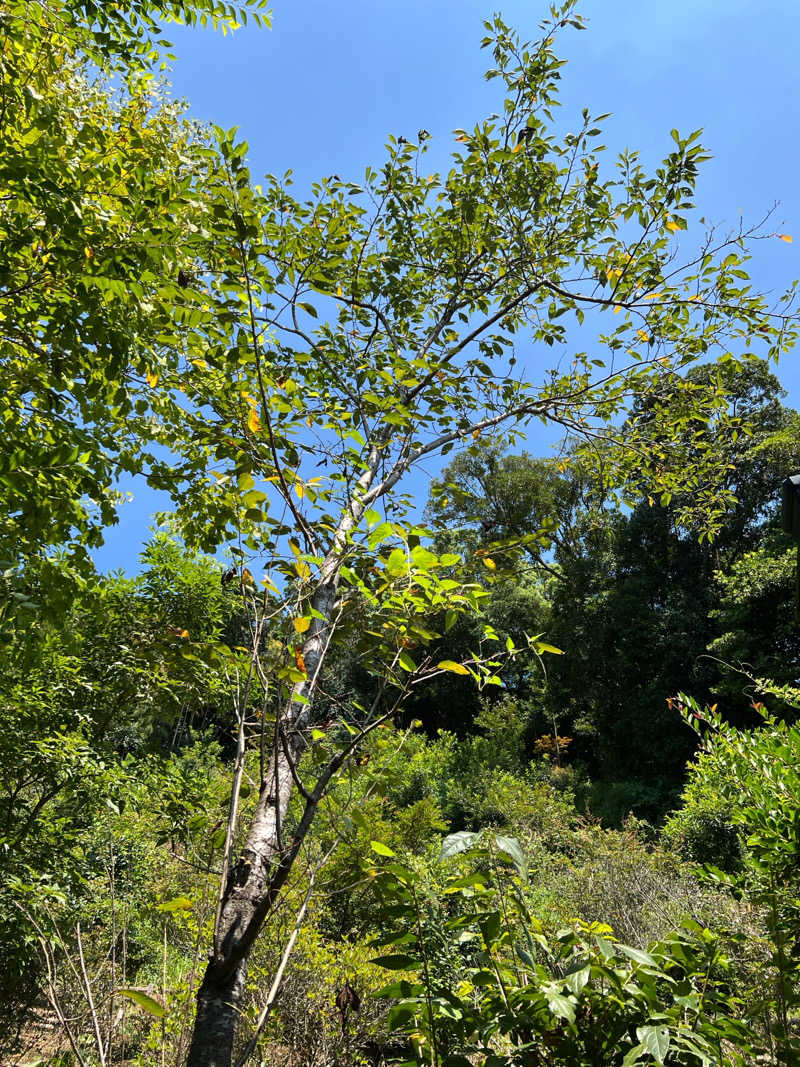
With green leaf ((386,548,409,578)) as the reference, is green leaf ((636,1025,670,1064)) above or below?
below

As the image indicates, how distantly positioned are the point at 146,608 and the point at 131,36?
4366 mm

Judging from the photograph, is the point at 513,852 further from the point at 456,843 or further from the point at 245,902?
the point at 245,902

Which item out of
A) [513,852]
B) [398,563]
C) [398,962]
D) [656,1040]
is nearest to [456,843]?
[513,852]

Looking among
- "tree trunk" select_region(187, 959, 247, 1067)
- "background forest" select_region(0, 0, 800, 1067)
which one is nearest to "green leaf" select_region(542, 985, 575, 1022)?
"background forest" select_region(0, 0, 800, 1067)

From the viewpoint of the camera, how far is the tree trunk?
1284mm

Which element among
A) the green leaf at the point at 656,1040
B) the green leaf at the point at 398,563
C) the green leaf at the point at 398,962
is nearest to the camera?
the green leaf at the point at 656,1040

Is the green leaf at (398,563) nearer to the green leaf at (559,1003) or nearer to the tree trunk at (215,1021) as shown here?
the green leaf at (559,1003)

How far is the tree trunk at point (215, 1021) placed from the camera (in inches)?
50.6

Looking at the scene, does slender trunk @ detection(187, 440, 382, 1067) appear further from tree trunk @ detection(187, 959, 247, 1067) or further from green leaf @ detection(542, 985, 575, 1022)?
green leaf @ detection(542, 985, 575, 1022)

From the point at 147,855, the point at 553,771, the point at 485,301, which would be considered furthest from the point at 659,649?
the point at 485,301

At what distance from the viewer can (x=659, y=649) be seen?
16.6 metres

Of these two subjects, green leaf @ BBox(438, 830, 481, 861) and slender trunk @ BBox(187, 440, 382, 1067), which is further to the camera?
slender trunk @ BBox(187, 440, 382, 1067)

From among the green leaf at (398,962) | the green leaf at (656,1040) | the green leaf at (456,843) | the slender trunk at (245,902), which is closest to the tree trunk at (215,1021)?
the slender trunk at (245,902)

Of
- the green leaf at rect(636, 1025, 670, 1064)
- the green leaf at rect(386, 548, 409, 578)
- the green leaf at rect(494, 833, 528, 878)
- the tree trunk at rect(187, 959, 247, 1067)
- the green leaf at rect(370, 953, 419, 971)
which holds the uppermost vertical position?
the green leaf at rect(386, 548, 409, 578)
